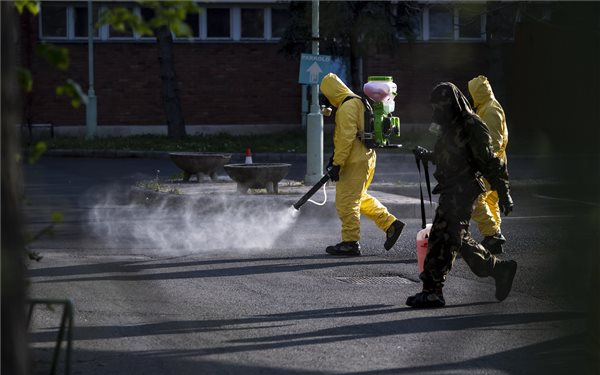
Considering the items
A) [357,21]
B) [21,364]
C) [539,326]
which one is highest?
[357,21]

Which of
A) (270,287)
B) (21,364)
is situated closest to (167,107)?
(270,287)

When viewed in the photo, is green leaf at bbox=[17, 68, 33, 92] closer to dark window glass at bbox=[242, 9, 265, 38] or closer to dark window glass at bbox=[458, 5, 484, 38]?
dark window glass at bbox=[458, 5, 484, 38]

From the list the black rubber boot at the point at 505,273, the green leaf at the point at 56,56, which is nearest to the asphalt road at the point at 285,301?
the black rubber boot at the point at 505,273

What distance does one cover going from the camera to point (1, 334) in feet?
11.0

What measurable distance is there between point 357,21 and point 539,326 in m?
20.2

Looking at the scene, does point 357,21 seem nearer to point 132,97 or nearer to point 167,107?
point 167,107

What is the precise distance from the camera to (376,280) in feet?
31.7

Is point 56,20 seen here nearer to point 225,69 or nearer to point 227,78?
point 225,69

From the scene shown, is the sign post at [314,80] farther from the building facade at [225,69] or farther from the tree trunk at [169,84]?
the building facade at [225,69]

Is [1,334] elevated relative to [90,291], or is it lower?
elevated

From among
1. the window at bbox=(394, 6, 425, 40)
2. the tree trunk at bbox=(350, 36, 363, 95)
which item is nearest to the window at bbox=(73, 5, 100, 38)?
the tree trunk at bbox=(350, 36, 363, 95)

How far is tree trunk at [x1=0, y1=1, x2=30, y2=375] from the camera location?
132 inches

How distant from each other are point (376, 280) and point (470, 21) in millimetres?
18421

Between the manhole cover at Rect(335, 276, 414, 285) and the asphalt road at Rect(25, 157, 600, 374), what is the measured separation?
0.08ft
